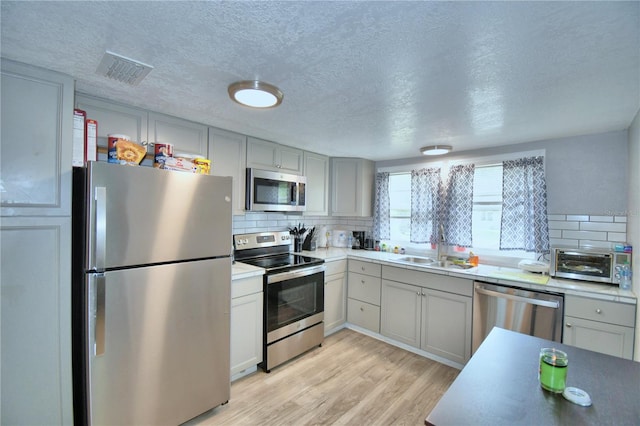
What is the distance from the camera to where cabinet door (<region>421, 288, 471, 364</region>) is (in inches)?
104

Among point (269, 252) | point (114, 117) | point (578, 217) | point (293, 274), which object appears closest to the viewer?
point (114, 117)

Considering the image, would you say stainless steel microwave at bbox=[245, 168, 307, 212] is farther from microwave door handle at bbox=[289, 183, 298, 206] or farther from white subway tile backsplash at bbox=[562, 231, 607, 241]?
white subway tile backsplash at bbox=[562, 231, 607, 241]

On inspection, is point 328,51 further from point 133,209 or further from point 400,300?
point 400,300

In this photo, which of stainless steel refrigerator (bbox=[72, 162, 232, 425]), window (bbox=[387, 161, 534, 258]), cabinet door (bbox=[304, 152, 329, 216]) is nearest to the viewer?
stainless steel refrigerator (bbox=[72, 162, 232, 425])

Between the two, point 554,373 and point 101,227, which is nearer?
point 554,373

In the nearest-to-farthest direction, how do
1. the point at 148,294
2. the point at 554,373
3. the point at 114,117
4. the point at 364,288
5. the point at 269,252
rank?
the point at 554,373 → the point at 148,294 → the point at 114,117 → the point at 269,252 → the point at 364,288

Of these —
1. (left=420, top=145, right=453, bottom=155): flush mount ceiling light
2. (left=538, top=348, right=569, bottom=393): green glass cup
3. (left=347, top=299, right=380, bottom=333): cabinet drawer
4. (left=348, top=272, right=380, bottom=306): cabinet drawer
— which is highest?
(left=420, top=145, right=453, bottom=155): flush mount ceiling light

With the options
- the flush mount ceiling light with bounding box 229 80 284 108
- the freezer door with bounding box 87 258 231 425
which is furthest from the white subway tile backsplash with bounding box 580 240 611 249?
the freezer door with bounding box 87 258 231 425

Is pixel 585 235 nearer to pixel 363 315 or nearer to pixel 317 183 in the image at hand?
pixel 363 315

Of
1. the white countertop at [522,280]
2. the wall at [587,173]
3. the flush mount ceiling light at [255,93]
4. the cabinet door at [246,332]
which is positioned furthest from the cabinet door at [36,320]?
the wall at [587,173]

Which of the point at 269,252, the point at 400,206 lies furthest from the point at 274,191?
the point at 400,206

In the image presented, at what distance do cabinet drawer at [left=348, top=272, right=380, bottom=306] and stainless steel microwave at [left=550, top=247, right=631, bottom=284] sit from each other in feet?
5.41

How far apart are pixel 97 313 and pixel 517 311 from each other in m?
3.03

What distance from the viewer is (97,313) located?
1.49 metres
